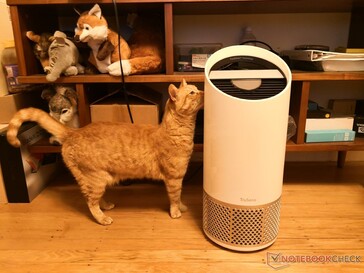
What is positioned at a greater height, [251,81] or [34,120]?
[251,81]

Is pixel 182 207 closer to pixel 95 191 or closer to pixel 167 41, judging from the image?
pixel 95 191

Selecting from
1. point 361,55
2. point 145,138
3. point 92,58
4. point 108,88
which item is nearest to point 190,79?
point 145,138

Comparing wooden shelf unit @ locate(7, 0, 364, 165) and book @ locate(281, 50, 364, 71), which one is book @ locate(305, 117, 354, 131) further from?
book @ locate(281, 50, 364, 71)

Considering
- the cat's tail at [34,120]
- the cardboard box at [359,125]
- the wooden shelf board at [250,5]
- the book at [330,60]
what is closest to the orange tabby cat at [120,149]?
the cat's tail at [34,120]

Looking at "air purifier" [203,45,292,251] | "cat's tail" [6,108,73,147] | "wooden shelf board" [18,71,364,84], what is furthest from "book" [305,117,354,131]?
"cat's tail" [6,108,73,147]

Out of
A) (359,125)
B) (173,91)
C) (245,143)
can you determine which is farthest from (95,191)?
(359,125)

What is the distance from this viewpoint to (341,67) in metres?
1.08

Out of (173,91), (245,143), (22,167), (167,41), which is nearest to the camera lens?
(245,143)

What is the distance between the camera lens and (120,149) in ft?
3.25

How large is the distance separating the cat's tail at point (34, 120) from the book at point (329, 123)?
91cm

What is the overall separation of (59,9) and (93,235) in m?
0.87

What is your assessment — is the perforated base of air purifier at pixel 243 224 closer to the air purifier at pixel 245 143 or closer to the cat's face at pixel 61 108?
the air purifier at pixel 245 143

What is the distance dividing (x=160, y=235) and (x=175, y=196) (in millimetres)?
148

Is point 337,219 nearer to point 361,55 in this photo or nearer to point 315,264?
point 315,264
